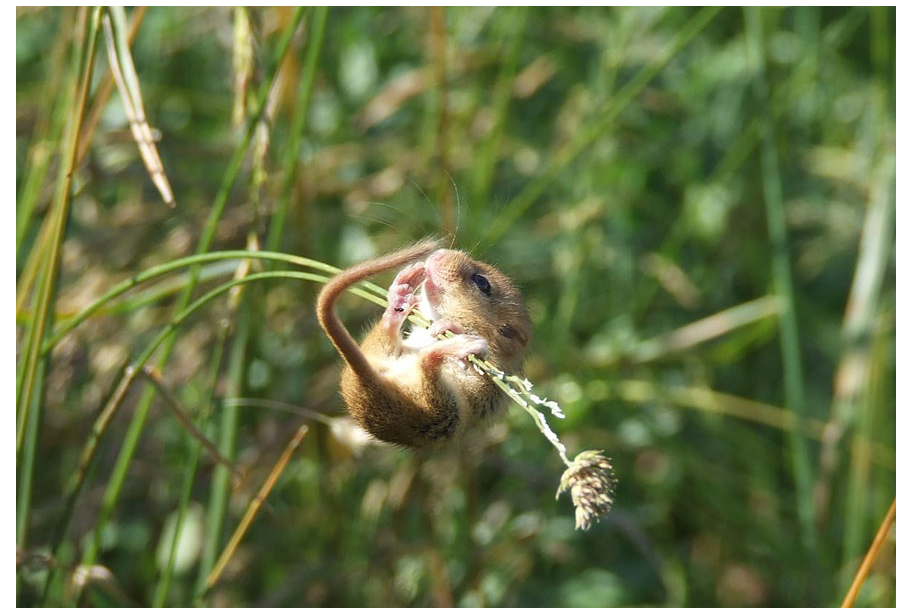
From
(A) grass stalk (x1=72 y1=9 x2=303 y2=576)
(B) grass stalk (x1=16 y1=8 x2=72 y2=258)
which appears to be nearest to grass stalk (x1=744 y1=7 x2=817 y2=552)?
(A) grass stalk (x1=72 y1=9 x2=303 y2=576)

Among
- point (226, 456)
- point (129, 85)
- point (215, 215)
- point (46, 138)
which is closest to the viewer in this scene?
point (215, 215)

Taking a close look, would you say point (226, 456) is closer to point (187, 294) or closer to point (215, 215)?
point (187, 294)

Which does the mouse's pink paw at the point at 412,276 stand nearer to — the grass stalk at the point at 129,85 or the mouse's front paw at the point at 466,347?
the mouse's front paw at the point at 466,347

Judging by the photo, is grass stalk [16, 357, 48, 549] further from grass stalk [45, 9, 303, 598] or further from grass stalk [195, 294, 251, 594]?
grass stalk [195, 294, 251, 594]

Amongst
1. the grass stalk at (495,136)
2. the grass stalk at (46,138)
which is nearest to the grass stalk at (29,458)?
the grass stalk at (46,138)

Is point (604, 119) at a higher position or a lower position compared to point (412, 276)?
higher

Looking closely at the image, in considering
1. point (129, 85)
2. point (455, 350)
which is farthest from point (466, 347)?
point (129, 85)
